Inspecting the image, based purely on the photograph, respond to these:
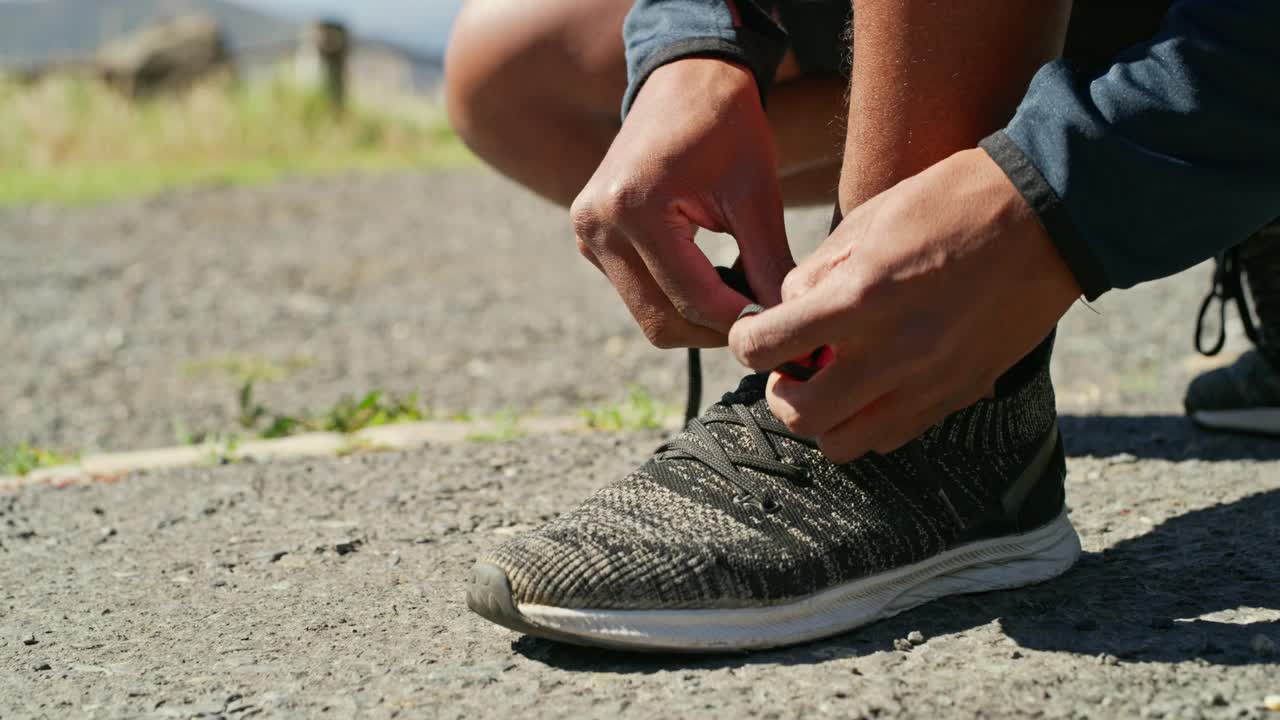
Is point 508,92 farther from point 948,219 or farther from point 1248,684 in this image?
point 1248,684

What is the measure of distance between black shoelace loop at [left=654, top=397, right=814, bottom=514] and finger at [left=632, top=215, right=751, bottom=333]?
0.14 metres

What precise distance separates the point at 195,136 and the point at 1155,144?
10.9m

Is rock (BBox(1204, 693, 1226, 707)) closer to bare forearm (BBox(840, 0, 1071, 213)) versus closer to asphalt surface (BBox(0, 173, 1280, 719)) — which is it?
asphalt surface (BBox(0, 173, 1280, 719))

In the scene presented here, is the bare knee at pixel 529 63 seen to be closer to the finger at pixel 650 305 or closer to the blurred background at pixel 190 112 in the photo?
the finger at pixel 650 305

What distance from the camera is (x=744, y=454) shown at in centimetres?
146

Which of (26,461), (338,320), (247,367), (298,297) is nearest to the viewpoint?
(26,461)

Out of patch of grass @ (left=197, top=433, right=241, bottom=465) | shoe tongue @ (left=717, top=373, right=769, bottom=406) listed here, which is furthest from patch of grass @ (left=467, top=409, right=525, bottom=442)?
shoe tongue @ (left=717, top=373, right=769, bottom=406)

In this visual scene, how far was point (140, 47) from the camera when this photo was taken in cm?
1371

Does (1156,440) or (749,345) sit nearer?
(749,345)

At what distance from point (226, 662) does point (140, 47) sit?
13853 mm

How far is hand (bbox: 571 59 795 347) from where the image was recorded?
55.2 inches

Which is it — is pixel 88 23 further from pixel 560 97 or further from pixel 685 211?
pixel 685 211

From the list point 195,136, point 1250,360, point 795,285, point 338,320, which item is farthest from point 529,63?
point 195,136

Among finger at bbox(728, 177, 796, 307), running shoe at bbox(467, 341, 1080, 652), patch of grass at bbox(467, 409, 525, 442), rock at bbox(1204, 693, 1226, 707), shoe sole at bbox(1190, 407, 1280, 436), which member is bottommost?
patch of grass at bbox(467, 409, 525, 442)
